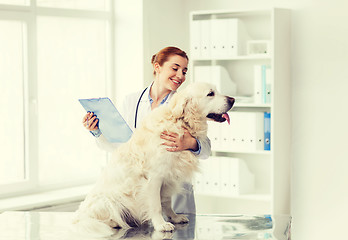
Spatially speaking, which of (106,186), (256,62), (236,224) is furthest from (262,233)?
(256,62)

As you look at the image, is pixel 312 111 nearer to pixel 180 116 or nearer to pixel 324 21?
pixel 324 21

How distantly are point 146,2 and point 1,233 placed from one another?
2.87 metres

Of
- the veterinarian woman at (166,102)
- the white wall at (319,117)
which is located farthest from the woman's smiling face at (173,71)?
the white wall at (319,117)

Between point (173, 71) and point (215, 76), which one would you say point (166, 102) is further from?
point (215, 76)

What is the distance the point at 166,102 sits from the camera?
2414 mm

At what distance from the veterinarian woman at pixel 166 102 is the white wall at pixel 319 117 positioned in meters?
1.84

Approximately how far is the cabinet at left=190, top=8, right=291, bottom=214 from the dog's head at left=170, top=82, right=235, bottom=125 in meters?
2.12

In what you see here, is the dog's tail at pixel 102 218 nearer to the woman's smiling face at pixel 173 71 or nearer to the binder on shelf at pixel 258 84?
the woman's smiling face at pixel 173 71

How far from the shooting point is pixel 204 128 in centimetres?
193

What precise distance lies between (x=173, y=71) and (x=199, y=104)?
48 centimetres

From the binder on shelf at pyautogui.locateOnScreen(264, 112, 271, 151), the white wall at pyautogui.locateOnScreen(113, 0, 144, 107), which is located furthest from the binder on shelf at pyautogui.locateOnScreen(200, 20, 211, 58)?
the binder on shelf at pyautogui.locateOnScreen(264, 112, 271, 151)

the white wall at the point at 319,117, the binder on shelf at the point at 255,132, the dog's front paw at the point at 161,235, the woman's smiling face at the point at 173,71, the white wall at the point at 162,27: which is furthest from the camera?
the white wall at the point at 162,27

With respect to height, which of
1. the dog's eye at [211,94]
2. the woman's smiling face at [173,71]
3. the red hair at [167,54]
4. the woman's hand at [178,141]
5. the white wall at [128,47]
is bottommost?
the woman's hand at [178,141]

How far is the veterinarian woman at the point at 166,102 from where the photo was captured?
6.13ft
